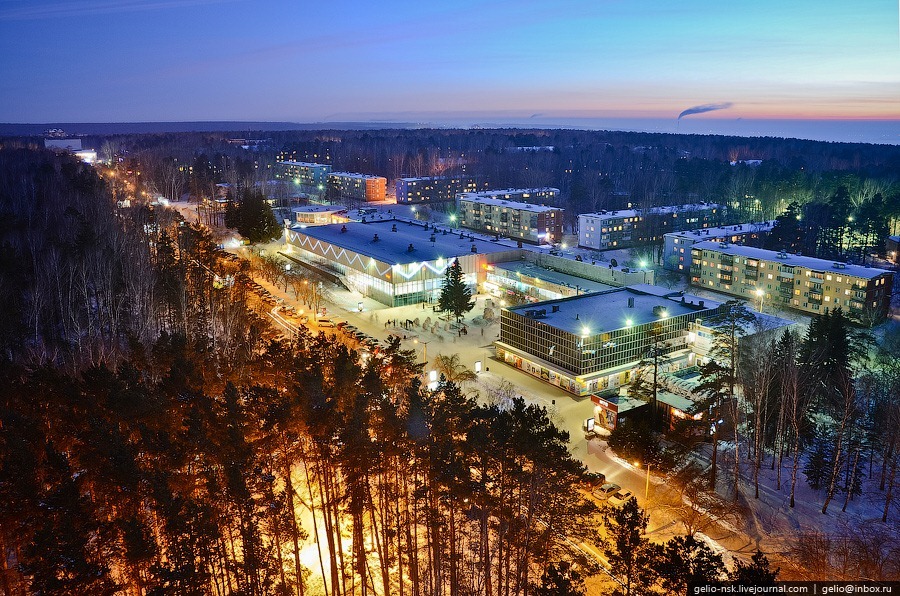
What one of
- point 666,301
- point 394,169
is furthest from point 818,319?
point 394,169

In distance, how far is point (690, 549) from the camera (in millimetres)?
12734

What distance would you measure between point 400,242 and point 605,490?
124ft

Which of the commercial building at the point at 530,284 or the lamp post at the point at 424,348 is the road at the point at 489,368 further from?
the commercial building at the point at 530,284

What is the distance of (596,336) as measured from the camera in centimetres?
3303

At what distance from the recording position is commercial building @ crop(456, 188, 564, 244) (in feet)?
246

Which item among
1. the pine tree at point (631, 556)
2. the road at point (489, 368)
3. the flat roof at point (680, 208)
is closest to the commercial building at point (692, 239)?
the flat roof at point (680, 208)

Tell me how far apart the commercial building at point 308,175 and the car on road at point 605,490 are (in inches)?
3792

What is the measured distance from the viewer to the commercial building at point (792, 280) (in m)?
44.7

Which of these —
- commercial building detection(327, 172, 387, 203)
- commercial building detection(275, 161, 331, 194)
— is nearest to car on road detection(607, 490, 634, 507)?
commercial building detection(327, 172, 387, 203)

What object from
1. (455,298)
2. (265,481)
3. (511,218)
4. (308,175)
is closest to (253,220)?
(511,218)

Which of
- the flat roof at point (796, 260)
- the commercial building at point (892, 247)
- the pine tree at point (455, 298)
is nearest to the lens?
the pine tree at point (455, 298)

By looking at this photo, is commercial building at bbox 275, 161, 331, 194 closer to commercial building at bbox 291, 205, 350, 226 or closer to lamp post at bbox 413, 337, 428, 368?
commercial building at bbox 291, 205, 350, 226

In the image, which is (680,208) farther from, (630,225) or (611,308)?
(611,308)

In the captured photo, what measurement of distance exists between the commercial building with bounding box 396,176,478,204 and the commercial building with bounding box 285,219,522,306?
119 ft
